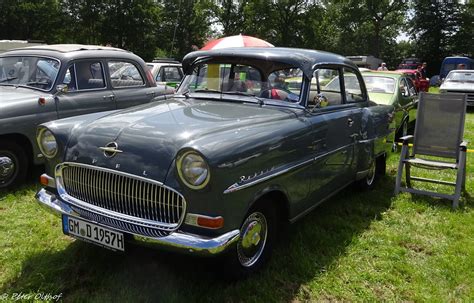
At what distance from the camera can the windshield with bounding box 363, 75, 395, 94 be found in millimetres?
8672

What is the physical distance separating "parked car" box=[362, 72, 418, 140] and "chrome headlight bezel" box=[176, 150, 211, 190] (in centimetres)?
613

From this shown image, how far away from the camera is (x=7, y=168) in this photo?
5285mm

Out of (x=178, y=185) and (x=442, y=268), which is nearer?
(x=178, y=185)

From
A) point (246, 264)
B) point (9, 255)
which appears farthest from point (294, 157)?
point (9, 255)

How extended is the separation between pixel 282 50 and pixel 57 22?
3844 centimetres

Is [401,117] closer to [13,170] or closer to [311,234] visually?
[311,234]


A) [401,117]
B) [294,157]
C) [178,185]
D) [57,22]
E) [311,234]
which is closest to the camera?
[178,185]

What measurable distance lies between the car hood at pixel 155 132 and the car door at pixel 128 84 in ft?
9.60

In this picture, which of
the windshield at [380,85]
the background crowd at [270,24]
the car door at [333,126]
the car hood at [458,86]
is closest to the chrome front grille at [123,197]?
the car door at [333,126]

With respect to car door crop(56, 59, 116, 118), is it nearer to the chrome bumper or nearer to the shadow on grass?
the shadow on grass

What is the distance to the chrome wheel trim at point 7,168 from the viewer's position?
206 inches

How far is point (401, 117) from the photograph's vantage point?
337 inches

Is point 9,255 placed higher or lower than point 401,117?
lower

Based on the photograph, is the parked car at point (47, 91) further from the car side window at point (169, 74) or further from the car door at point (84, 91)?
the car side window at point (169, 74)
